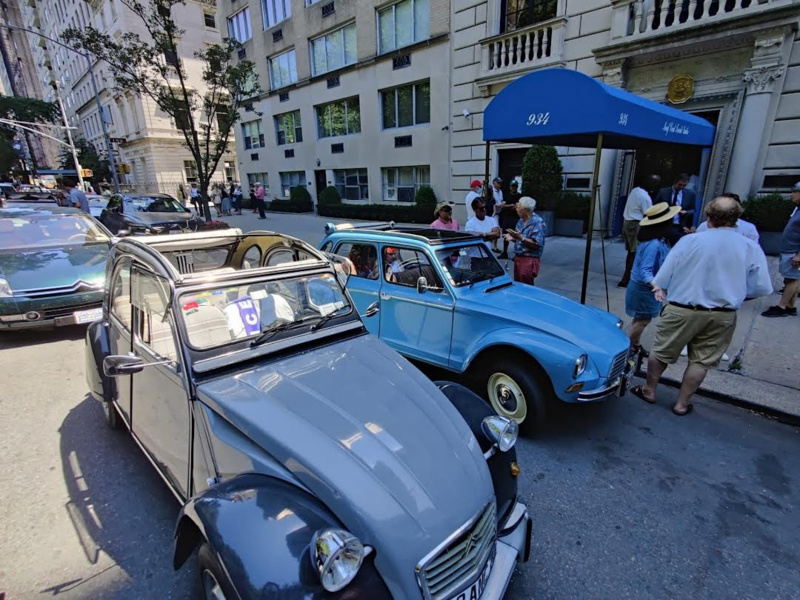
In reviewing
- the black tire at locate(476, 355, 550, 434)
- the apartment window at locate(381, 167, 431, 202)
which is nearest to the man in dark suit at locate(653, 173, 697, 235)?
the black tire at locate(476, 355, 550, 434)

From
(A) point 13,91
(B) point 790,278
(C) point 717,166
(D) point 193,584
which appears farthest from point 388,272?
(A) point 13,91

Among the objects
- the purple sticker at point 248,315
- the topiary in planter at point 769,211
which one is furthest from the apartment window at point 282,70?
the purple sticker at point 248,315

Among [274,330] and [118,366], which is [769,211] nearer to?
[274,330]

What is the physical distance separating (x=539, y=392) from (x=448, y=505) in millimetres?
2023

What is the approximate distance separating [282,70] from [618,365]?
25.5 meters

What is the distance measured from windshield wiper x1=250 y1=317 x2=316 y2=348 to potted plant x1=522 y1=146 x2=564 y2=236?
10348mm

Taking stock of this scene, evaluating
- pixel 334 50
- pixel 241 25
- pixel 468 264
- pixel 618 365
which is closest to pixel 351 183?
pixel 334 50

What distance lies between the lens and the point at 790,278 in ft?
20.0

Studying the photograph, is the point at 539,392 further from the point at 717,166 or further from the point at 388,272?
the point at 717,166

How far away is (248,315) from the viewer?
262 centimetres

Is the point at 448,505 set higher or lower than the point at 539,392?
higher

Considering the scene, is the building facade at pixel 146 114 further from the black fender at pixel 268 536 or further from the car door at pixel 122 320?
the black fender at pixel 268 536

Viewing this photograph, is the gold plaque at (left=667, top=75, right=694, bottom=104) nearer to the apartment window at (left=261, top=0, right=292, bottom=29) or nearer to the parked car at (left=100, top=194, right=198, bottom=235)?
the parked car at (left=100, top=194, right=198, bottom=235)

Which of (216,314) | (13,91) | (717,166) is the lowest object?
(216,314)
